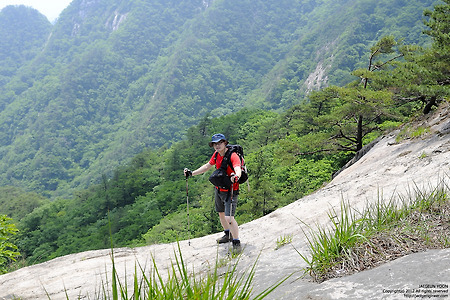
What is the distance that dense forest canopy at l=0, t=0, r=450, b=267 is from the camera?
13.6m

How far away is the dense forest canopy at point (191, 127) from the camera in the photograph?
1355 cm

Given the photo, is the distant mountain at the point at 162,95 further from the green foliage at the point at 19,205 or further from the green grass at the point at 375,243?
the green grass at the point at 375,243

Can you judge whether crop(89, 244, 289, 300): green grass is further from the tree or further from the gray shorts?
the tree

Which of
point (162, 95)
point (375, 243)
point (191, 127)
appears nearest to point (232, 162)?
point (375, 243)

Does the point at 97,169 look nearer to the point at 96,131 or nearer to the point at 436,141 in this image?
the point at 96,131

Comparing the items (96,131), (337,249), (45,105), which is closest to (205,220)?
(337,249)

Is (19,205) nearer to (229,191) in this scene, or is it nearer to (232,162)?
(229,191)

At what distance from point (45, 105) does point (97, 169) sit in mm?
78760

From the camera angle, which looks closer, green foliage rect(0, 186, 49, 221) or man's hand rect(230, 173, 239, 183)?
man's hand rect(230, 173, 239, 183)

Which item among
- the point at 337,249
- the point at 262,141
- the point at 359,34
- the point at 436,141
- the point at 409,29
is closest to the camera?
the point at 337,249

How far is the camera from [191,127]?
68000 mm

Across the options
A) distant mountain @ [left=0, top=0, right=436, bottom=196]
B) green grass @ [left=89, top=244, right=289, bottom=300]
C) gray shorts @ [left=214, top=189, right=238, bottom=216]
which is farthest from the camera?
distant mountain @ [left=0, top=0, right=436, bottom=196]

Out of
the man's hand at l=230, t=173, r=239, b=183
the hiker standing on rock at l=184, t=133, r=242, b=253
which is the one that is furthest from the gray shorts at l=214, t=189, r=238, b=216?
the man's hand at l=230, t=173, r=239, b=183

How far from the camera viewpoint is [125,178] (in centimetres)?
5425
